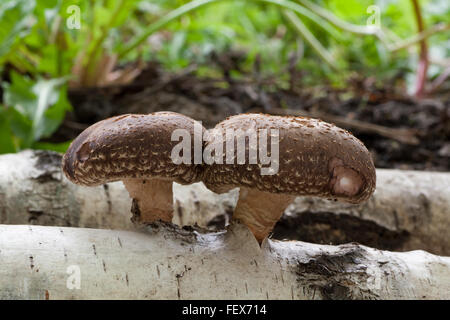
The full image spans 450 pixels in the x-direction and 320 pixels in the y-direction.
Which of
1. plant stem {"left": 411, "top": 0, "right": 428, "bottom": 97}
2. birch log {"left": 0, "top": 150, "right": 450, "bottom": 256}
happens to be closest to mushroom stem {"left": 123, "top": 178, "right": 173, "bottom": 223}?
birch log {"left": 0, "top": 150, "right": 450, "bottom": 256}

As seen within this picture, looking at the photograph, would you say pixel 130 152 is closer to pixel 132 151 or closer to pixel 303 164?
pixel 132 151

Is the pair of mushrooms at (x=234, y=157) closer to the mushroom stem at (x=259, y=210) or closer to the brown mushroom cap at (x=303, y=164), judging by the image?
the brown mushroom cap at (x=303, y=164)

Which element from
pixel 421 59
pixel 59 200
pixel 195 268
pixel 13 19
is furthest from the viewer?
pixel 421 59

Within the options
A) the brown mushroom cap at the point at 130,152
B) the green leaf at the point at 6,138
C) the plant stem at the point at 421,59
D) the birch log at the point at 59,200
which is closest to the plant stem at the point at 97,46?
the green leaf at the point at 6,138

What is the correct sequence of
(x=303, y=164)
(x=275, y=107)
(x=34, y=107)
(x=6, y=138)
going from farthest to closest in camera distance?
(x=275, y=107) < (x=34, y=107) < (x=6, y=138) < (x=303, y=164)

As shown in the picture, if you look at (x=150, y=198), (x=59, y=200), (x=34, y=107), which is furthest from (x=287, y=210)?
(x=34, y=107)
